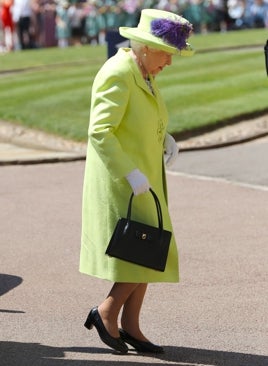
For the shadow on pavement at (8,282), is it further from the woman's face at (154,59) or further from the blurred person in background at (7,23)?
the blurred person in background at (7,23)

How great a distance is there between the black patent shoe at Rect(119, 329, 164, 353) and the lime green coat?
374mm

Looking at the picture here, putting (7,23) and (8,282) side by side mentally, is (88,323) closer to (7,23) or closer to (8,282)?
(8,282)

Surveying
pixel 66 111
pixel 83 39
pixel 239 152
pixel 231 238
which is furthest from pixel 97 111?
pixel 83 39

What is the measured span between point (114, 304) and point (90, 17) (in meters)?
30.1

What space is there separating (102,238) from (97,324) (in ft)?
1.59

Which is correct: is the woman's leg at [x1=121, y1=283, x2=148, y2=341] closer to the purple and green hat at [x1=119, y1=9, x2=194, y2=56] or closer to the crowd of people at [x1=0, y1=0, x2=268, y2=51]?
the purple and green hat at [x1=119, y1=9, x2=194, y2=56]

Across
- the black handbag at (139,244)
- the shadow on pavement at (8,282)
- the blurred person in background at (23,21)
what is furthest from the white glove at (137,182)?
the blurred person in background at (23,21)

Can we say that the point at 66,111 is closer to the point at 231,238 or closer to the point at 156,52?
the point at 231,238

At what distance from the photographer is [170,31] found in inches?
243

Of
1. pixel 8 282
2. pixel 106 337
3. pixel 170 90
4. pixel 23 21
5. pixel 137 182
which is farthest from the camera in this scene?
pixel 23 21

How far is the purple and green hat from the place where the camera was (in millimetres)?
6164

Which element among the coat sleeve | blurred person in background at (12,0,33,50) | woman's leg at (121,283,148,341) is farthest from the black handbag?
blurred person in background at (12,0,33,50)

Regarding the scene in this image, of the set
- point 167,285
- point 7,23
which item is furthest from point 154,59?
point 7,23

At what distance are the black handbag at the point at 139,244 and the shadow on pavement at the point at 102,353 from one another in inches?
20.2
